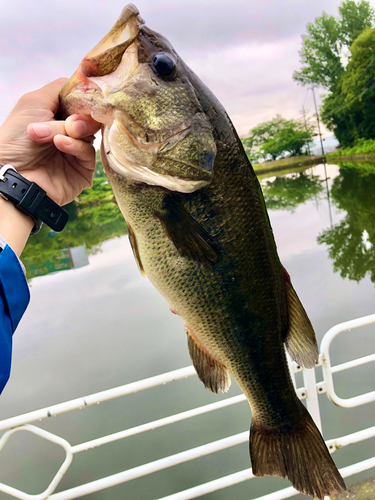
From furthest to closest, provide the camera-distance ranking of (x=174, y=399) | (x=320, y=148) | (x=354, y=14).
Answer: (x=320, y=148)
(x=354, y=14)
(x=174, y=399)

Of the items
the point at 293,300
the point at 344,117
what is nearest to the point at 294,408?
the point at 293,300

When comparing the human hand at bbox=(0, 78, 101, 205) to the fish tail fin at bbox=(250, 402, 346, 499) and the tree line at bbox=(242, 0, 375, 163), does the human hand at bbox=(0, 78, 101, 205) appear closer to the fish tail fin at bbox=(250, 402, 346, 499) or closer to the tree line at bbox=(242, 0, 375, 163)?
the fish tail fin at bbox=(250, 402, 346, 499)

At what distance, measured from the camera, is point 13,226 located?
45.5 inches

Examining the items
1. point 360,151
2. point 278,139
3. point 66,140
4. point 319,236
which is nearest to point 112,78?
point 66,140

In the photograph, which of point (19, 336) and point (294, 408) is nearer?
point (294, 408)

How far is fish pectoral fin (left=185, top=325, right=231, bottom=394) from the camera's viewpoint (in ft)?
4.09

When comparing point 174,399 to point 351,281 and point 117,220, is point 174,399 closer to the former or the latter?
point 351,281

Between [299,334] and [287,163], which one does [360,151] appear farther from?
[299,334]

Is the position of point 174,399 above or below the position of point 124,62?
below

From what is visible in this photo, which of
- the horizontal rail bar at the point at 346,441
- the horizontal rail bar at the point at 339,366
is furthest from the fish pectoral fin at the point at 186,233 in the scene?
the horizontal rail bar at the point at 346,441

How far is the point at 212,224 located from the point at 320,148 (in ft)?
173

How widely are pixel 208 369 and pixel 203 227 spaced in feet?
1.81

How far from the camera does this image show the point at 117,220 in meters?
25.5

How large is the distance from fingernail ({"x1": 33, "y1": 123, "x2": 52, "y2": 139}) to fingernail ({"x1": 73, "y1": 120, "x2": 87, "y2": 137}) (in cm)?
10
